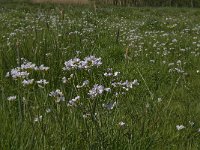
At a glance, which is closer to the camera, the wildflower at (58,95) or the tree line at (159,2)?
the wildflower at (58,95)

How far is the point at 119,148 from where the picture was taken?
3395 millimetres

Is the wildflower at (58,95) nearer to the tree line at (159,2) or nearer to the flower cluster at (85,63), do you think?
the flower cluster at (85,63)

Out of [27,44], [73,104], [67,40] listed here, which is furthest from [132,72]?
[73,104]

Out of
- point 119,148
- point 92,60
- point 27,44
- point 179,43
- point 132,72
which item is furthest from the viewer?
point 179,43

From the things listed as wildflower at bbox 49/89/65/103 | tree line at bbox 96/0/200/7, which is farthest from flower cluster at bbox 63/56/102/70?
tree line at bbox 96/0/200/7

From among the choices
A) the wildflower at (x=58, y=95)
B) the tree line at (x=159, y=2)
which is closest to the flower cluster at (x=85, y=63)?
the wildflower at (x=58, y=95)

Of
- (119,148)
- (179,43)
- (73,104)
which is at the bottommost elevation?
(179,43)

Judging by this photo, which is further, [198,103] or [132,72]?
[132,72]

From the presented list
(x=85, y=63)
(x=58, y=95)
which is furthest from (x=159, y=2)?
(x=58, y=95)

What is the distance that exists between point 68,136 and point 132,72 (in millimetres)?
4052

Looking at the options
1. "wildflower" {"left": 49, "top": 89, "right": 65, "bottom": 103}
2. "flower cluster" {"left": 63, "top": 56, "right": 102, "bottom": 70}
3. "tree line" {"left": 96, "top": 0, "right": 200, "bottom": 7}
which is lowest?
"tree line" {"left": 96, "top": 0, "right": 200, "bottom": 7}

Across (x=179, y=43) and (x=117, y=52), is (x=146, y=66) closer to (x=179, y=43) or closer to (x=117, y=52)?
(x=117, y=52)

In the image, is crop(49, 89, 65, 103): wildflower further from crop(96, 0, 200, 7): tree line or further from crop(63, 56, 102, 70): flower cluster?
crop(96, 0, 200, 7): tree line

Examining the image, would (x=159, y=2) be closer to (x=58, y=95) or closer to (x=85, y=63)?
(x=85, y=63)
